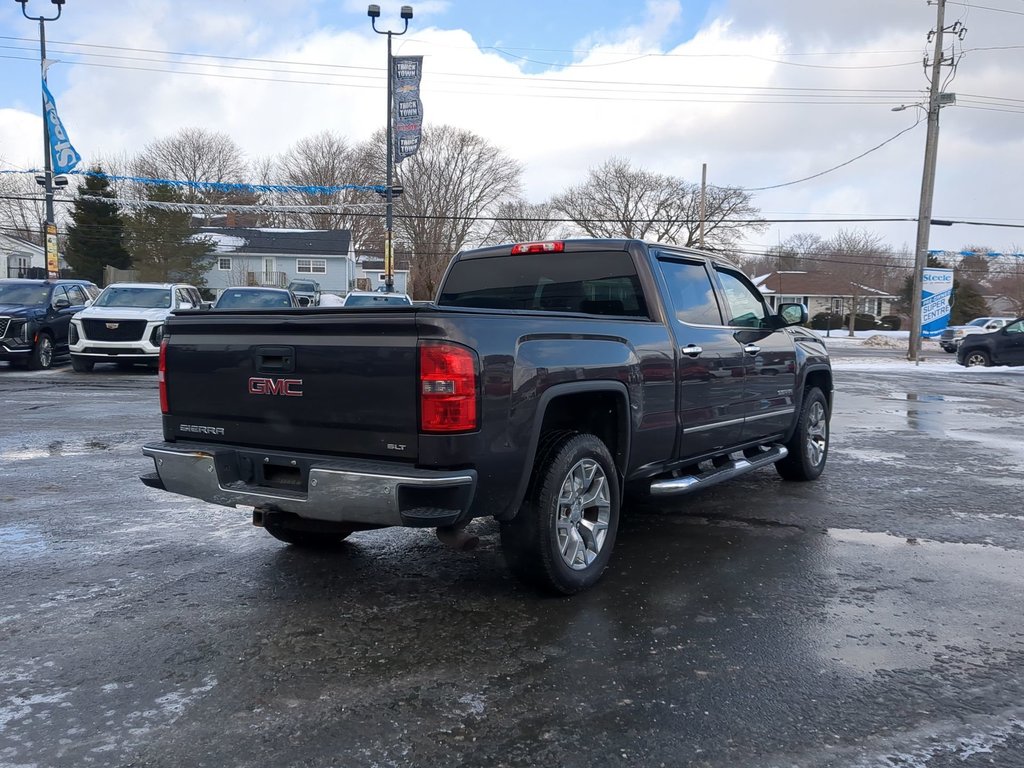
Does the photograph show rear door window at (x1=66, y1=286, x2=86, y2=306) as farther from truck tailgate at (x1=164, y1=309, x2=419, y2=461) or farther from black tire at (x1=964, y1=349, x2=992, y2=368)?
black tire at (x1=964, y1=349, x2=992, y2=368)

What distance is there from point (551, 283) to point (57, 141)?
23744mm

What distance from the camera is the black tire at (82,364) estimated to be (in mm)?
16375

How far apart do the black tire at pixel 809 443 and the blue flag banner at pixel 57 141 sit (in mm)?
23997

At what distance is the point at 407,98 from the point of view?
981 inches

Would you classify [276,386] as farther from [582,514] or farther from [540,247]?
[540,247]

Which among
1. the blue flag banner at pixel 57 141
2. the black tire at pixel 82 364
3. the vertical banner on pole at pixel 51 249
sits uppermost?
the blue flag banner at pixel 57 141

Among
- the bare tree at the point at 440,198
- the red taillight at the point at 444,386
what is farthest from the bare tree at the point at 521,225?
the red taillight at the point at 444,386

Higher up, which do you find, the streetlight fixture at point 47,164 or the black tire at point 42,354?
the streetlight fixture at point 47,164

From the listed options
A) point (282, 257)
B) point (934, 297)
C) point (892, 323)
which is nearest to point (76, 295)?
point (934, 297)

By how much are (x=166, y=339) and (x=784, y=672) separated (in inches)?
140

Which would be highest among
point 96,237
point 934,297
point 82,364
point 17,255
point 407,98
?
point 407,98

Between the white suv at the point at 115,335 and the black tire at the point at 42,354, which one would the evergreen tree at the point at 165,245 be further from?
the white suv at the point at 115,335

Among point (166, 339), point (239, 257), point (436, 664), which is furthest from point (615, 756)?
point (239, 257)

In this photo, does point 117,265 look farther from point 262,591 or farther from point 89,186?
point 262,591
